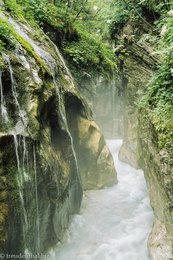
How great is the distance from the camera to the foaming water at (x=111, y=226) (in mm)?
7074

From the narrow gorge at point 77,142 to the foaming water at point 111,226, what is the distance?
0.03 metres

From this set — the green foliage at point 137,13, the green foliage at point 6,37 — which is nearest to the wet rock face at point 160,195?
the green foliage at point 6,37

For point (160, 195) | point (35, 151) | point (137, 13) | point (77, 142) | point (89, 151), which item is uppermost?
point (137, 13)

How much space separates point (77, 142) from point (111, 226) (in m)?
2.94

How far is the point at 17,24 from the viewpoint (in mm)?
8203

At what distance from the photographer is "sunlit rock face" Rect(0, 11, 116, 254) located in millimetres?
5660

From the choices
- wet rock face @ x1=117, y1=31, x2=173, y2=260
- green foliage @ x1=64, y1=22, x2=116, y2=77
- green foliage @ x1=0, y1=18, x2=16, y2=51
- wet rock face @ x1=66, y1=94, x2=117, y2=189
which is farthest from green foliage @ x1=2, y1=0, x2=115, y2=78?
wet rock face @ x1=66, y1=94, x2=117, y2=189

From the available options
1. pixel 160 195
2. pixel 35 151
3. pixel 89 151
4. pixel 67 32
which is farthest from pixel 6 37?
pixel 67 32

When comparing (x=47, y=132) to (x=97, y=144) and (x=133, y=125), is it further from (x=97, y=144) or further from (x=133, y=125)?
(x=133, y=125)

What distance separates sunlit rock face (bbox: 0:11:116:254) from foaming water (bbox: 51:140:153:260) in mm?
377

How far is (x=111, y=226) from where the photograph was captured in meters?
8.34

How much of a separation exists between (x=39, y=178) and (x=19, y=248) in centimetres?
139

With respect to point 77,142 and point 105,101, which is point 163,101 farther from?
point 105,101

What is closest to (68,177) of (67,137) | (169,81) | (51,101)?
(67,137)
